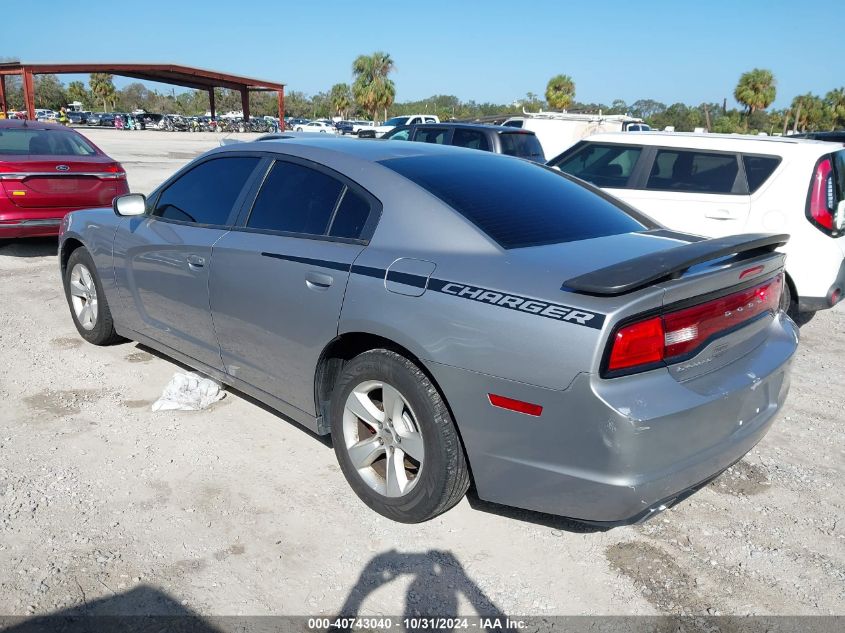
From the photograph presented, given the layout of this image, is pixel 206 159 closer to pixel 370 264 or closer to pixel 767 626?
pixel 370 264

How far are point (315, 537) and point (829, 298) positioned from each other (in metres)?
4.50

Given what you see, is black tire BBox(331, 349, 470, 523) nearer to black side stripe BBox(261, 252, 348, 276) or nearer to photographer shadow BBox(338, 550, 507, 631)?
photographer shadow BBox(338, 550, 507, 631)

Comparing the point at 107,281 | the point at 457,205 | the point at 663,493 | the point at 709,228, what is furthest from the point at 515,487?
the point at 709,228

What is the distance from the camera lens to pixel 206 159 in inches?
163

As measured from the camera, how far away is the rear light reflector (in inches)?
94.5

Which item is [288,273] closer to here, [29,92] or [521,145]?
[521,145]

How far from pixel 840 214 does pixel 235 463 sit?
502 cm

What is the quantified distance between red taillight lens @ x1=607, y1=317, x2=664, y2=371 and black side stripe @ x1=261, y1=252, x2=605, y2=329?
0.10 meters

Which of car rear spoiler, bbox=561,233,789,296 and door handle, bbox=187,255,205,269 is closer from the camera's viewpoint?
car rear spoiler, bbox=561,233,789,296

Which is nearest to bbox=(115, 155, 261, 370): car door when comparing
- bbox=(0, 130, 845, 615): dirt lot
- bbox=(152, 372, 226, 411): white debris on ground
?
bbox=(152, 372, 226, 411): white debris on ground

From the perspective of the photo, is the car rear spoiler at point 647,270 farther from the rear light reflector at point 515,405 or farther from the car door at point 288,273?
the car door at point 288,273

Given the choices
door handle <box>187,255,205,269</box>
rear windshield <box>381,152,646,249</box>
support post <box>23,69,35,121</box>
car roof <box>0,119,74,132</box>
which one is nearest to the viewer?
rear windshield <box>381,152,646,249</box>

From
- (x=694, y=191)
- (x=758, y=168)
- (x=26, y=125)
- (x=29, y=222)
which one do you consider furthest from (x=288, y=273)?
(x=26, y=125)

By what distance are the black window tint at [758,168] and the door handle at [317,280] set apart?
4.24 meters
